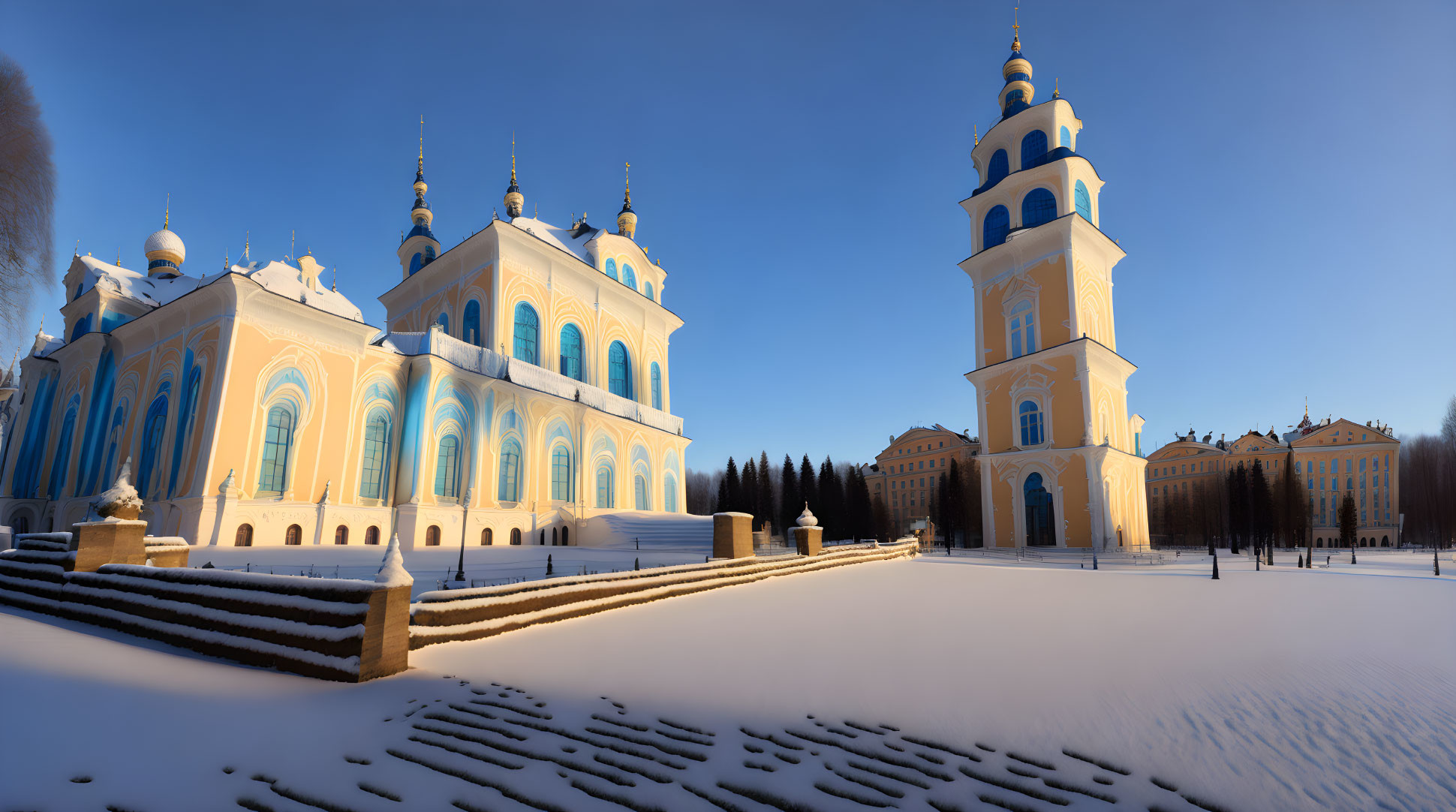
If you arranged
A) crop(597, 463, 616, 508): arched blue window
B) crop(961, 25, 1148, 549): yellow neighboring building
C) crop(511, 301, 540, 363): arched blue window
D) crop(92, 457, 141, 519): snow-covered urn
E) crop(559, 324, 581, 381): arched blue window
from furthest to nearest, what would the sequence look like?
crop(559, 324, 581, 381): arched blue window
crop(597, 463, 616, 508): arched blue window
crop(511, 301, 540, 363): arched blue window
crop(961, 25, 1148, 549): yellow neighboring building
crop(92, 457, 141, 519): snow-covered urn

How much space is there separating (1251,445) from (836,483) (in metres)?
45.9

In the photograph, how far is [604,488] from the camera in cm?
2902

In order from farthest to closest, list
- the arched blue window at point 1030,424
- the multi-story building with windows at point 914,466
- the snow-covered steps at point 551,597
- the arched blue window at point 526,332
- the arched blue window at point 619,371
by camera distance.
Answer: the multi-story building with windows at point 914,466 → the arched blue window at point 619,371 → the arched blue window at point 1030,424 → the arched blue window at point 526,332 → the snow-covered steps at point 551,597

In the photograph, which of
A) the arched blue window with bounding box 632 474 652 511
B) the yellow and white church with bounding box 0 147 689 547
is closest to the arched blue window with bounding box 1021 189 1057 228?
the yellow and white church with bounding box 0 147 689 547

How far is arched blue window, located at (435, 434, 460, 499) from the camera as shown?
22672 millimetres

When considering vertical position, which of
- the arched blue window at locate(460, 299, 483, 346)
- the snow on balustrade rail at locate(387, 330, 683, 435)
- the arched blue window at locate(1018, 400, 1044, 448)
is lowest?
the arched blue window at locate(1018, 400, 1044, 448)

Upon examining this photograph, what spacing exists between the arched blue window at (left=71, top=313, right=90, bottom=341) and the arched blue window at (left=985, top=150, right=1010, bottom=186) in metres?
43.1

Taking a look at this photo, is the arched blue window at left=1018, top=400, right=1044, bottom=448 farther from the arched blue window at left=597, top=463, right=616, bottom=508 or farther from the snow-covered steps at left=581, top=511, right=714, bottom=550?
the arched blue window at left=597, top=463, right=616, bottom=508

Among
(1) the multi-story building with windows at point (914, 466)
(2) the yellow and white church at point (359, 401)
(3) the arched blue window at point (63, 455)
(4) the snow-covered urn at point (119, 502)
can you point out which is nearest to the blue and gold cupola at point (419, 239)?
(2) the yellow and white church at point (359, 401)

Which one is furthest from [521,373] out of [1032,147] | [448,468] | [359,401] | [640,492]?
[1032,147]

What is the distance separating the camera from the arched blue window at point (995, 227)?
106 feet

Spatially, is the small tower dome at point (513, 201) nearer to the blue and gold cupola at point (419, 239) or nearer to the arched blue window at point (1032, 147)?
the blue and gold cupola at point (419, 239)

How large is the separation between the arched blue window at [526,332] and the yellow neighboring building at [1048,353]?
22.0 m

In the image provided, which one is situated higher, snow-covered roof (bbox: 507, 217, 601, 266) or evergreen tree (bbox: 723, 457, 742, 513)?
snow-covered roof (bbox: 507, 217, 601, 266)
